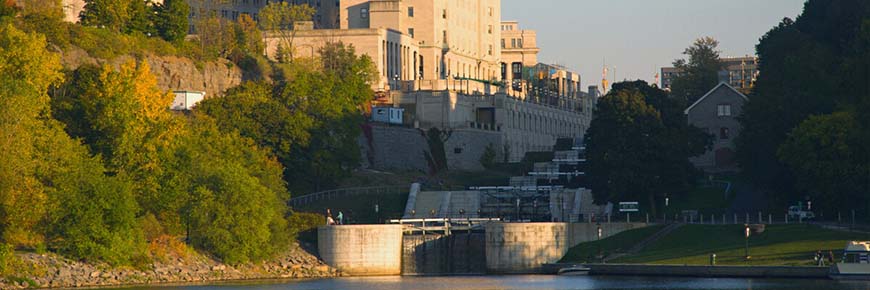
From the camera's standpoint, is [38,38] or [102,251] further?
[38,38]

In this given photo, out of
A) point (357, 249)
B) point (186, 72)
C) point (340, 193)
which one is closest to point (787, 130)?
point (357, 249)

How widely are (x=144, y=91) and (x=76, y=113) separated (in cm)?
475

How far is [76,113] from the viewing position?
120438 millimetres

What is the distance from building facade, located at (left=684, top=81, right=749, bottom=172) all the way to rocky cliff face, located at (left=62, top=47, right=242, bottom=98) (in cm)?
3902

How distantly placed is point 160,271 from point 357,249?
1502 cm

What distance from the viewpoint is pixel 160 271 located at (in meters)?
107

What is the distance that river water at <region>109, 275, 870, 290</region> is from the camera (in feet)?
311

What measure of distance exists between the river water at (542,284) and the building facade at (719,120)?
4828 centimetres

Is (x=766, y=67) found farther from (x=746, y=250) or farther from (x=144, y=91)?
(x=144, y=91)

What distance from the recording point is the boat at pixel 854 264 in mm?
97625

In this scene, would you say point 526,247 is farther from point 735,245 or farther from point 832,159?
point 832,159

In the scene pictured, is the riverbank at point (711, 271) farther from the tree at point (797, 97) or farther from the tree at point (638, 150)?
the tree at point (638, 150)

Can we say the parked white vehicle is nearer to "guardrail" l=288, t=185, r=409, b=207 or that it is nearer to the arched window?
"guardrail" l=288, t=185, r=409, b=207

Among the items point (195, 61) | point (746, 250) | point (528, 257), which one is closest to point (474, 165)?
point (195, 61)
